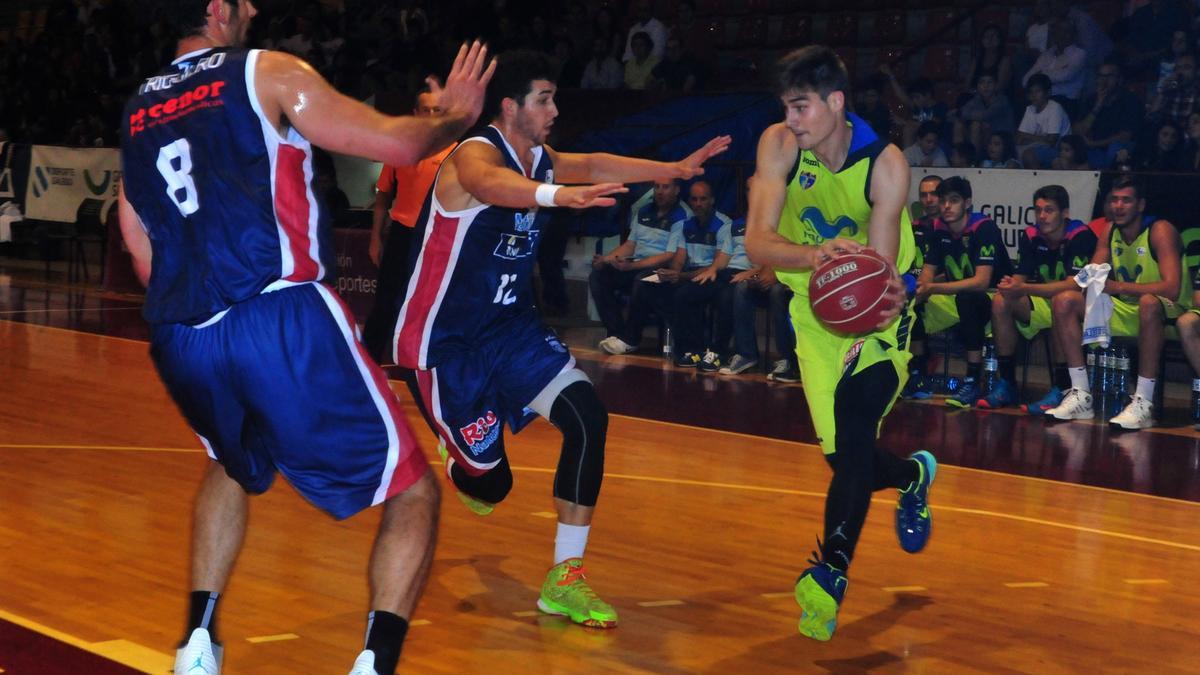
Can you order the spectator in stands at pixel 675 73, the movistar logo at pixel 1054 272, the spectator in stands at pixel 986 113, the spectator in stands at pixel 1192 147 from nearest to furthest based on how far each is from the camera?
the movistar logo at pixel 1054 272, the spectator in stands at pixel 1192 147, the spectator in stands at pixel 986 113, the spectator in stands at pixel 675 73

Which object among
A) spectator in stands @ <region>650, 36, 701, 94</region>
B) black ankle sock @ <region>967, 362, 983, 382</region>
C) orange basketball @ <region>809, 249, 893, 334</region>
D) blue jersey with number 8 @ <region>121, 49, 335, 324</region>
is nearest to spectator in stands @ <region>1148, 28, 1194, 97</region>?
black ankle sock @ <region>967, 362, 983, 382</region>

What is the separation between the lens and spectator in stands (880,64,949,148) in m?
11.9

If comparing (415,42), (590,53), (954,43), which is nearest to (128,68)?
(415,42)

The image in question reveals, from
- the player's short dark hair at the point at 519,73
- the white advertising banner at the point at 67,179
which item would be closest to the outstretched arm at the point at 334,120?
the player's short dark hair at the point at 519,73

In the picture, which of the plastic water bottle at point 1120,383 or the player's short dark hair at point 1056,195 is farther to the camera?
the player's short dark hair at point 1056,195

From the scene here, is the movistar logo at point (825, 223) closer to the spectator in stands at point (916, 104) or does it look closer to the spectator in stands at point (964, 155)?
the spectator in stands at point (964, 155)

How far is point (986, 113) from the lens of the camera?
11484 mm

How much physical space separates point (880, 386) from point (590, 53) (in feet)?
38.1

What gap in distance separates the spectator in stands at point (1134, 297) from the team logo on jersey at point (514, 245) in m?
5.02

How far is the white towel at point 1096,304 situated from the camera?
8734mm

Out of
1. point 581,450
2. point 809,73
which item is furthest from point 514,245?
point 809,73

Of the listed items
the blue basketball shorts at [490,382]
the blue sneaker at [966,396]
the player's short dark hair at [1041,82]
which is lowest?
the blue sneaker at [966,396]

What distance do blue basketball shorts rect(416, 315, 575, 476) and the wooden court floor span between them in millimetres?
508

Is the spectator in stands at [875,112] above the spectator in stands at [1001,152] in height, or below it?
above
